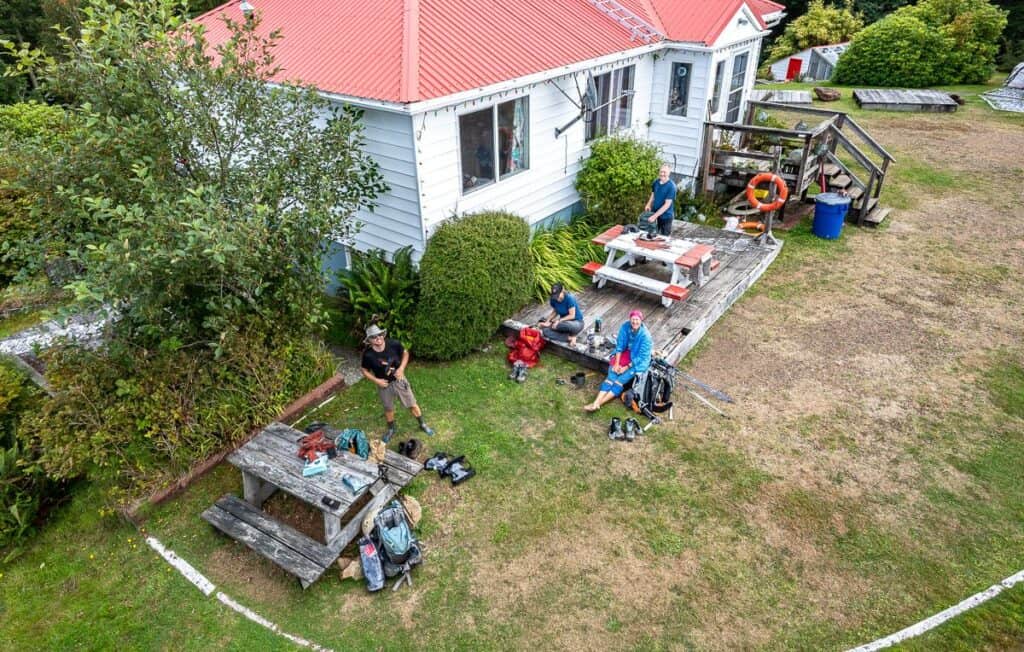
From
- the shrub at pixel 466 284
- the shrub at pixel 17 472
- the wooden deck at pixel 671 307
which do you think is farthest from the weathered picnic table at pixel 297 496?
the wooden deck at pixel 671 307

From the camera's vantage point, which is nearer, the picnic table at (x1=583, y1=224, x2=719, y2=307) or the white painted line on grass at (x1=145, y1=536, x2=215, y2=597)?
the white painted line on grass at (x1=145, y1=536, x2=215, y2=597)

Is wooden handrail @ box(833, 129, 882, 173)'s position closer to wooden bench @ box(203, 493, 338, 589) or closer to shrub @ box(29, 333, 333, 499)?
shrub @ box(29, 333, 333, 499)

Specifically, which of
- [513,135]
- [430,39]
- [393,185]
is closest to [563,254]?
[513,135]

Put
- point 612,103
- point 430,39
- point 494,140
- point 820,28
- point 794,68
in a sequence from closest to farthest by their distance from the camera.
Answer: point 430,39, point 494,140, point 612,103, point 794,68, point 820,28

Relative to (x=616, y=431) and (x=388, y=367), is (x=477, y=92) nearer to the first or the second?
(x=388, y=367)

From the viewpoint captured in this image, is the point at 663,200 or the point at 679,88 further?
the point at 679,88

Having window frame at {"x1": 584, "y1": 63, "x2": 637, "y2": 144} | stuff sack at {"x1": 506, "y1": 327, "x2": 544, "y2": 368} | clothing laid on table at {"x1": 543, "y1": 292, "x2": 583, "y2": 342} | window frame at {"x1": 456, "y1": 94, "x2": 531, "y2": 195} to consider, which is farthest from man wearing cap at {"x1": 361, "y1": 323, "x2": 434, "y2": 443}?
window frame at {"x1": 584, "y1": 63, "x2": 637, "y2": 144}

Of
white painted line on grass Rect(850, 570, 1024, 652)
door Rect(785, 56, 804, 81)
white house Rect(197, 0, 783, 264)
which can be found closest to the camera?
white painted line on grass Rect(850, 570, 1024, 652)

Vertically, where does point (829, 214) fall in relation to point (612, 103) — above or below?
below

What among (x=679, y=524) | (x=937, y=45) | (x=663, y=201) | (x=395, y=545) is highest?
(x=937, y=45)
